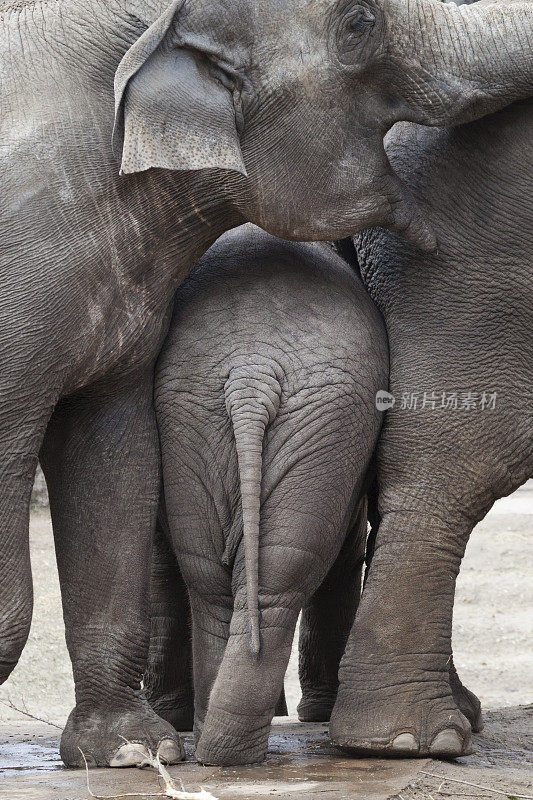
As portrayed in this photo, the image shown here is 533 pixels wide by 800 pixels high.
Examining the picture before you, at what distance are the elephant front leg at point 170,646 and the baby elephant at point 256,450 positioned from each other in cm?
93

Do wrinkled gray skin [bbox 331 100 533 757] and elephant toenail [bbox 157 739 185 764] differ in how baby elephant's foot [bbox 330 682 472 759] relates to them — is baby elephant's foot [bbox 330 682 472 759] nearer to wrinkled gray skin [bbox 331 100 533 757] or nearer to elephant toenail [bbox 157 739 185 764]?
wrinkled gray skin [bbox 331 100 533 757]

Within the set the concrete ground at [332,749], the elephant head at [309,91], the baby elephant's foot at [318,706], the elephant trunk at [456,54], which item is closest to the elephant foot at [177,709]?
the concrete ground at [332,749]

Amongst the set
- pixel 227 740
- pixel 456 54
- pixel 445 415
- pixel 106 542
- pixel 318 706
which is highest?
pixel 456 54

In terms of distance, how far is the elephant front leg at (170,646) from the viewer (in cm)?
473

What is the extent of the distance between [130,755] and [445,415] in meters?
1.30

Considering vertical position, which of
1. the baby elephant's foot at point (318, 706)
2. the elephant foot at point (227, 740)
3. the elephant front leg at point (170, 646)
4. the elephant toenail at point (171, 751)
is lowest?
the baby elephant's foot at point (318, 706)

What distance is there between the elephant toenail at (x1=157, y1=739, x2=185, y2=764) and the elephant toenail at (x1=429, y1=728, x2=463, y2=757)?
704mm

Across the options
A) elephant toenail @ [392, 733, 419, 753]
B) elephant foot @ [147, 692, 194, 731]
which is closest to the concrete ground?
elephant toenail @ [392, 733, 419, 753]

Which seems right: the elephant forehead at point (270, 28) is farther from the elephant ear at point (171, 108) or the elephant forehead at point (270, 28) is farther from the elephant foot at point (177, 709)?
the elephant foot at point (177, 709)

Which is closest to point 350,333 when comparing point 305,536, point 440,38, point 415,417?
point 415,417

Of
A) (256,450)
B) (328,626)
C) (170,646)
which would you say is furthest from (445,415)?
(170,646)

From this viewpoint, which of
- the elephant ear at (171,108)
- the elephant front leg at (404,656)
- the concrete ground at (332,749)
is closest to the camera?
the elephant ear at (171,108)

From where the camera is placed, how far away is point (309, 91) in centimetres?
343

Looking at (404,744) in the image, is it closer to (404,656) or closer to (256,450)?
(404,656)
